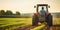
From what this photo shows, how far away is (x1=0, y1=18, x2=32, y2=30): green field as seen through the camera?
295cm

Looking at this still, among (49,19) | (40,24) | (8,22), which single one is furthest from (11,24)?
(49,19)

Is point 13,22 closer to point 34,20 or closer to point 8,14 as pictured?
point 8,14

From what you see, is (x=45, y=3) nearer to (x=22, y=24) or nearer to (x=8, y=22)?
(x=22, y=24)

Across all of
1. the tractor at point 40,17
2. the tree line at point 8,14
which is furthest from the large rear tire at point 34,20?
the tree line at point 8,14

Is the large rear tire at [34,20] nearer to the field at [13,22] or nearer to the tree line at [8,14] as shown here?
the field at [13,22]

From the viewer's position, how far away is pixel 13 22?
2.98m

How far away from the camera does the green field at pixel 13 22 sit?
2.95 metres

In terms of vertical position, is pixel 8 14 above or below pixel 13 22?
above

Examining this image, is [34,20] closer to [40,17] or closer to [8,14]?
[40,17]

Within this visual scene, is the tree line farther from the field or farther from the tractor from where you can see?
the tractor

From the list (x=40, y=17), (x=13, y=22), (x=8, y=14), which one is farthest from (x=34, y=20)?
(x=8, y=14)

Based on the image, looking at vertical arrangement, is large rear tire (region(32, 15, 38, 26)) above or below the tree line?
below

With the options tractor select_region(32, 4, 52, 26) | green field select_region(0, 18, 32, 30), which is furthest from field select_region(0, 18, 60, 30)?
tractor select_region(32, 4, 52, 26)

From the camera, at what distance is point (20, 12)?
299cm
